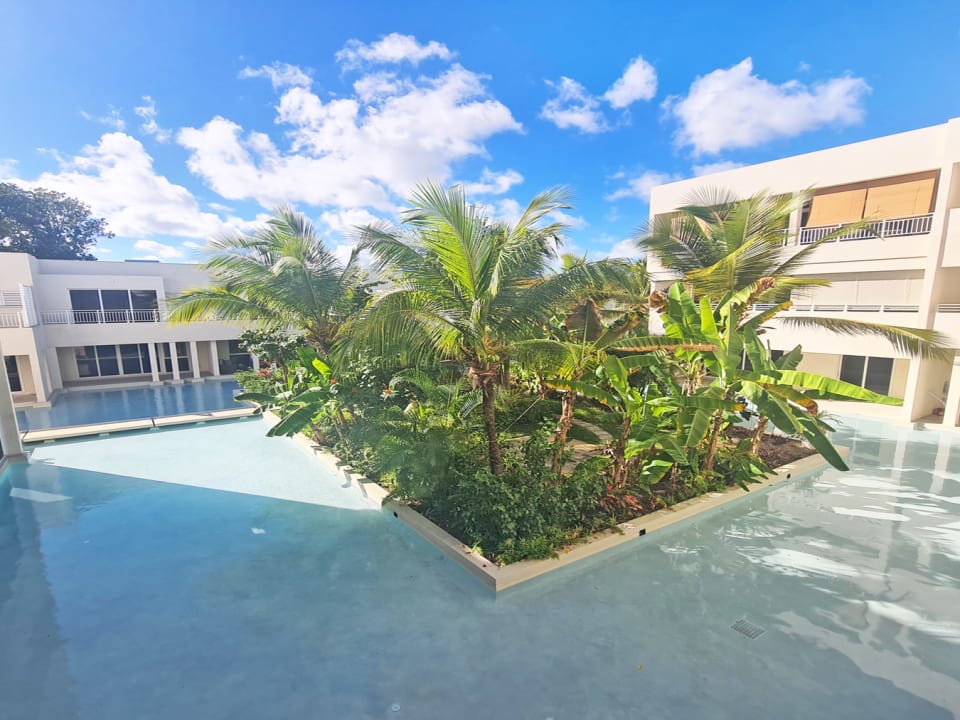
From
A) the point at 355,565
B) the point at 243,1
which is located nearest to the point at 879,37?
the point at 243,1

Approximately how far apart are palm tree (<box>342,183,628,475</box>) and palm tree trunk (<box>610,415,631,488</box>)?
6.59ft

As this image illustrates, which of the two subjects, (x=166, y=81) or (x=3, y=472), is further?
(x=166, y=81)

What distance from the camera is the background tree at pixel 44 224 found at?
31.7m

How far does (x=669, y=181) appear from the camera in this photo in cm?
1886

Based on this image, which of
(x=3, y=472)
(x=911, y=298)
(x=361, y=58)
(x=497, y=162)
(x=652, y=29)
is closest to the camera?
(x=3, y=472)

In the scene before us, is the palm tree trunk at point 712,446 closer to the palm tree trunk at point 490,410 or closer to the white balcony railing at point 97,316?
the palm tree trunk at point 490,410

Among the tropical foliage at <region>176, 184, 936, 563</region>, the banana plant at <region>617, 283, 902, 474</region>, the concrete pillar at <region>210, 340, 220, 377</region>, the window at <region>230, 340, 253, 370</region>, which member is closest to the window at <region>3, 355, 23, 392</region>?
the concrete pillar at <region>210, 340, 220, 377</region>

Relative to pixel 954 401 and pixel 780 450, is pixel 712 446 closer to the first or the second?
pixel 780 450

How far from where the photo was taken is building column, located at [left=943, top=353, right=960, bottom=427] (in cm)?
1255

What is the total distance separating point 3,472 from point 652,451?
13.4m

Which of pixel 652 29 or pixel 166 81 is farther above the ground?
pixel 652 29

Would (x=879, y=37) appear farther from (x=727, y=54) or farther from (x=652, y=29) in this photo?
(x=652, y=29)

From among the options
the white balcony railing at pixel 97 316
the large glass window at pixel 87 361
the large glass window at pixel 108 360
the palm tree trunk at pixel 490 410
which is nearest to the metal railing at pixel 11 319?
the white balcony railing at pixel 97 316

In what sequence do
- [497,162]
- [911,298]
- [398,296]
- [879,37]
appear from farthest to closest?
[497,162], [911,298], [879,37], [398,296]
